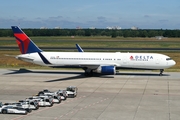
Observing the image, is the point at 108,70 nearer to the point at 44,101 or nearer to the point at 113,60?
the point at 113,60

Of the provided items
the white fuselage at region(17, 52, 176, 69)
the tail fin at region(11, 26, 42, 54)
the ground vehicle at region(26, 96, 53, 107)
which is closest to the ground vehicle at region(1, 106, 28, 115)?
the ground vehicle at region(26, 96, 53, 107)

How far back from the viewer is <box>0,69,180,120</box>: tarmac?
89.0 feet

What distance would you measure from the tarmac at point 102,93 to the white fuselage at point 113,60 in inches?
70.5

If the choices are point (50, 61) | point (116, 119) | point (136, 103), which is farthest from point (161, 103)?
point (50, 61)

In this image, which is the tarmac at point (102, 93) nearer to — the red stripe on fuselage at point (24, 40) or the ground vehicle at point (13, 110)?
the ground vehicle at point (13, 110)

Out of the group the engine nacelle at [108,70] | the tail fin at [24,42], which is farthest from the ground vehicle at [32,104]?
the tail fin at [24,42]

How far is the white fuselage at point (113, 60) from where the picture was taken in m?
48.8

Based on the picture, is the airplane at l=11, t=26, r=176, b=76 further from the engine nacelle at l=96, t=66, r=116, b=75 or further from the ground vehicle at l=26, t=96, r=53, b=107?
the ground vehicle at l=26, t=96, r=53, b=107

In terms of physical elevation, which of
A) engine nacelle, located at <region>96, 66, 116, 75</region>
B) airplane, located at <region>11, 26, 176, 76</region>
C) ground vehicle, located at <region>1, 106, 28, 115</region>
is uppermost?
airplane, located at <region>11, 26, 176, 76</region>

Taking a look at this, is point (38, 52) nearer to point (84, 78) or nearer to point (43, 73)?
point (43, 73)

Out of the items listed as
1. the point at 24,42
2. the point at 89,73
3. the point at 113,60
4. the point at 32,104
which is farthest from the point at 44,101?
the point at 24,42

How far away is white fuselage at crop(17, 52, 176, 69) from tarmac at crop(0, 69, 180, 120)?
179 cm

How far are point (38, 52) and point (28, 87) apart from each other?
11.0m

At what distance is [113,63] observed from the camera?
4931cm
